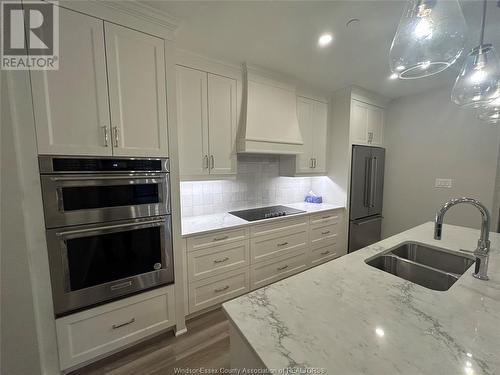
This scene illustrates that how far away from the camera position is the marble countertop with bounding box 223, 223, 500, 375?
602 mm

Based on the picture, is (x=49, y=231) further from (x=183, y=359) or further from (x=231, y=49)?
(x=231, y=49)

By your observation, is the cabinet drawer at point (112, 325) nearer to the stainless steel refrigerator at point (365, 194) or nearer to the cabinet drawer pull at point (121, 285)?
the cabinet drawer pull at point (121, 285)

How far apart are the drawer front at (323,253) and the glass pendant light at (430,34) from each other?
2.35m

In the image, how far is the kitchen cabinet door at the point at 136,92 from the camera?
4.65ft

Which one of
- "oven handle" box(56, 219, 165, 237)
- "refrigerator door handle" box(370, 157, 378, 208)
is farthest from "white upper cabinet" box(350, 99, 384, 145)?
"oven handle" box(56, 219, 165, 237)

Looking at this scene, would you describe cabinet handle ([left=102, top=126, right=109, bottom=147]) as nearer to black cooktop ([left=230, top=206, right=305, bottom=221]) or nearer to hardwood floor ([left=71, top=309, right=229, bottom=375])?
black cooktop ([left=230, top=206, right=305, bottom=221])

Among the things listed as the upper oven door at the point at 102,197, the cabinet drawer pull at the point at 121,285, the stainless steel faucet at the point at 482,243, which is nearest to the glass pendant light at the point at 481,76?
the stainless steel faucet at the point at 482,243

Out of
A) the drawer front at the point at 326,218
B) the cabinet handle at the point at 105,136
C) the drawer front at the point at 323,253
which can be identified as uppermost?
the cabinet handle at the point at 105,136

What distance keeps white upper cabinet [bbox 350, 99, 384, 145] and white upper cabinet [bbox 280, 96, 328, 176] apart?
0.39 metres

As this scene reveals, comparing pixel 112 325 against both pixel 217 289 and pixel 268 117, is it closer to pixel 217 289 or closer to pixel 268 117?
pixel 217 289

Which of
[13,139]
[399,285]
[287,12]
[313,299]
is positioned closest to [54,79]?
[13,139]

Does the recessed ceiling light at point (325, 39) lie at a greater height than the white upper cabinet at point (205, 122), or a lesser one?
greater

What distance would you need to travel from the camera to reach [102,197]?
1.42m

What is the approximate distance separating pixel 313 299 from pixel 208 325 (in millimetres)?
1471
